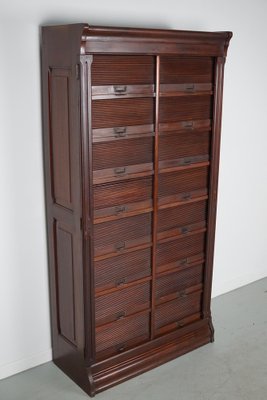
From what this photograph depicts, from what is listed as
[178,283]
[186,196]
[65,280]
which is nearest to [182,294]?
[178,283]

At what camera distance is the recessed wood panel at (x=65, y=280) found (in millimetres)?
2623

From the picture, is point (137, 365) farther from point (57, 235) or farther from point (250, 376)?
point (57, 235)

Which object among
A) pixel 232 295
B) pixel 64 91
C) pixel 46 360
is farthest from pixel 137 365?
pixel 64 91

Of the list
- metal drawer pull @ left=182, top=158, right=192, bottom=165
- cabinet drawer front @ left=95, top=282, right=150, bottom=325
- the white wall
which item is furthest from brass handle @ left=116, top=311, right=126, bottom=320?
metal drawer pull @ left=182, top=158, right=192, bottom=165

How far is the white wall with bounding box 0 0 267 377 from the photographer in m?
2.50

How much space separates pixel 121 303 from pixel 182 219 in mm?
554

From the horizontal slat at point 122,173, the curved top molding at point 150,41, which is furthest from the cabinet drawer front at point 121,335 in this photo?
the curved top molding at point 150,41

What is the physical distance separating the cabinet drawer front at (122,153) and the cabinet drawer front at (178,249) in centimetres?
50

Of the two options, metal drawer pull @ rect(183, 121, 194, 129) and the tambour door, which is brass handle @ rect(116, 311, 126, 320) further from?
metal drawer pull @ rect(183, 121, 194, 129)

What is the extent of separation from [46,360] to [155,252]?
2.76 ft

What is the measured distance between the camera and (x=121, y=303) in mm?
2721

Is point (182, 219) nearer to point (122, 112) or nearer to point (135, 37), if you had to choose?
point (122, 112)

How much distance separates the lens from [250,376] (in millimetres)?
2822

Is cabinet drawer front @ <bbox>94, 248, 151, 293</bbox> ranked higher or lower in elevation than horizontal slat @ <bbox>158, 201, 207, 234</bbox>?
lower
